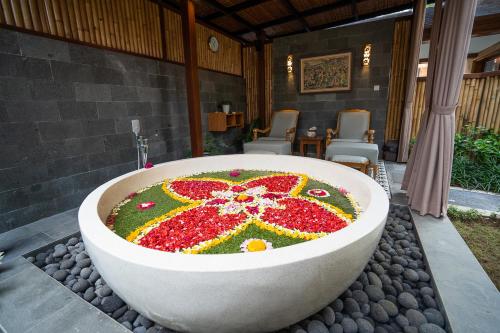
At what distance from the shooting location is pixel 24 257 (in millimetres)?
2053

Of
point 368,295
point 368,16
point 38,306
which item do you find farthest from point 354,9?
point 38,306

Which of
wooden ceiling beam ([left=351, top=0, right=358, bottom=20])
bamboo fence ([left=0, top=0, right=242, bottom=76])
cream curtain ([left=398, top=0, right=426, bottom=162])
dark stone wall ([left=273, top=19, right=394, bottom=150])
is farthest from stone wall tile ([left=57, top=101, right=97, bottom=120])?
cream curtain ([left=398, top=0, right=426, bottom=162])

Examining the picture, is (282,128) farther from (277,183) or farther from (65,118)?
(65,118)

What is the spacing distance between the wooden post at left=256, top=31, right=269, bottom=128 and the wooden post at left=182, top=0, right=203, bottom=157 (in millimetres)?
2455

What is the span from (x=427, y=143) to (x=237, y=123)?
176 inches

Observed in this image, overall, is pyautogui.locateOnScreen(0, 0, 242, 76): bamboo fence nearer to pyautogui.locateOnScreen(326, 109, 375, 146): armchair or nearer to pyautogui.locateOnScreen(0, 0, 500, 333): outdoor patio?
pyautogui.locateOnScreen(0, 0, 500, 333): outdoor patio

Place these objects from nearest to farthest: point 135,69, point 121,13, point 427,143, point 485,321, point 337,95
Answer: point 485,321
point 427,143
point 121,13
point 135,69
point 337,95

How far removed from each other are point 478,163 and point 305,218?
3.96m

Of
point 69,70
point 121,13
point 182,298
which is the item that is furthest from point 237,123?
point 182,298

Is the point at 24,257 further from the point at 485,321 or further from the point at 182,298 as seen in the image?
the point at 485,321

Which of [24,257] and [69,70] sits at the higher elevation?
[69,70]

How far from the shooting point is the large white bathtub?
1.02 metres

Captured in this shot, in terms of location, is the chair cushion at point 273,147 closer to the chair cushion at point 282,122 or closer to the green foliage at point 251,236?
the chair cushion at point 282,122

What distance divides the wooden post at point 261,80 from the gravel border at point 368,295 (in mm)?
4937
